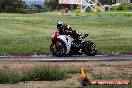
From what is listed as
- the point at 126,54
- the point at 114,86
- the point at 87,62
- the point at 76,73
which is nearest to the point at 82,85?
the point at 114,86

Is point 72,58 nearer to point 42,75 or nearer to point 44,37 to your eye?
point 42,75

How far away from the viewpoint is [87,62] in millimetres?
17328

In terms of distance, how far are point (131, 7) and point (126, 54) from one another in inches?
2619

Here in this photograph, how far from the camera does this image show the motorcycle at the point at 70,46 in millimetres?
19125

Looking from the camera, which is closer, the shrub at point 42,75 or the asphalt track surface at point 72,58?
the shrub at point 42,75

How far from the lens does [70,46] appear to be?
19.2 metres

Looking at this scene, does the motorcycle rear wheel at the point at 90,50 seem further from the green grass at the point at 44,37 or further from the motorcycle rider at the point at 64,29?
the green grass at the point at 44,37

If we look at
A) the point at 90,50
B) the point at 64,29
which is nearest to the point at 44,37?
the point at 64,29

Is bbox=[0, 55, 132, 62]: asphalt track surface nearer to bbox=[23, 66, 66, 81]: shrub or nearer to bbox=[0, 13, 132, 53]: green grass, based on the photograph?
bbox=[0, 13, 132, 53]: green grass

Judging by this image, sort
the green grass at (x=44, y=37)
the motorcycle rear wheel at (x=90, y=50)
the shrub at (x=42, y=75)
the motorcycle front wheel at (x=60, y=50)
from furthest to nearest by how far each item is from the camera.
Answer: the green grass at (x=44, y=37)
the motorcycle rear wheel at (x=90, y=50)
the motorcycle front wheel at (x=60, y=50)
the shrub at (x=42, y=75)

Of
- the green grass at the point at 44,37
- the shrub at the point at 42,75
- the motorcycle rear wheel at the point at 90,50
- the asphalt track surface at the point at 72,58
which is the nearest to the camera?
the shrub at the point at 42,75

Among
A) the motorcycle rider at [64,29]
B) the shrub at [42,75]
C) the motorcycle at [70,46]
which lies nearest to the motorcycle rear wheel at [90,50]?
the motorcycle at [70,46]

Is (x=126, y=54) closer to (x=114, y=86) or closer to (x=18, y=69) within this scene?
(x=18, y=69)

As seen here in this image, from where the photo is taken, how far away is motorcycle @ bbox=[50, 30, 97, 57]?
19125 millimetres
